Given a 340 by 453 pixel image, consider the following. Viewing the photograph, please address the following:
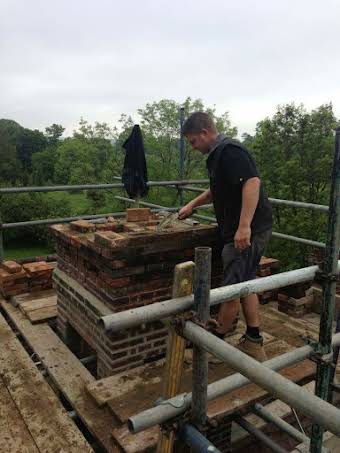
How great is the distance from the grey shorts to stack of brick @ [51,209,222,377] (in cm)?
54

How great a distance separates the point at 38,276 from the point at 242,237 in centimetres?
328

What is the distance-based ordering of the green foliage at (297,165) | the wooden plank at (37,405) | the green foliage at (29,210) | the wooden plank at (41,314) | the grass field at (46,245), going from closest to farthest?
the wooden plank at (37,405) → the wooden plank at (41,314) → the green foliage at (297,165) → the grass field at (46,245) → the green foliage at (29,210)

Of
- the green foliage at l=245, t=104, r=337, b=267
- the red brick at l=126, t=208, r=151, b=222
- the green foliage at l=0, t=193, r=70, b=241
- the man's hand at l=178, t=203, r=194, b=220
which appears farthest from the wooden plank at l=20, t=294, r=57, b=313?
the green foliage at l=0, t=193, r=70, b=241

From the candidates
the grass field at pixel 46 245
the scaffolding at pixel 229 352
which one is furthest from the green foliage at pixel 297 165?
the scaffolding at pixel 229 352

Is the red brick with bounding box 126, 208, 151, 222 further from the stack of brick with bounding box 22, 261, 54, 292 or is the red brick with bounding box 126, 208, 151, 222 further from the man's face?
the stack of brick with bounding box 22, 261, 54, 292

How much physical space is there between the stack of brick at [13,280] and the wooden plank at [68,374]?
257mm

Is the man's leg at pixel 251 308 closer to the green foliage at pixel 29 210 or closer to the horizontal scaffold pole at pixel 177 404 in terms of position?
the horizontal scaffold pole at pixel 177 404

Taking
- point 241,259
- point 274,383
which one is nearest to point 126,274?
point 241,259

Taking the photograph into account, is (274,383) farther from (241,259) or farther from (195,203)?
(195,203)

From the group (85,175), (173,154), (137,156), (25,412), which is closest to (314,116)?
(173,154)

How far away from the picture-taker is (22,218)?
88.8ft

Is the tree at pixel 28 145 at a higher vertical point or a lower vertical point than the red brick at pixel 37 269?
higher

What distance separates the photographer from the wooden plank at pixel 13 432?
2555mm

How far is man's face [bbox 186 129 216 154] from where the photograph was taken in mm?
3189
